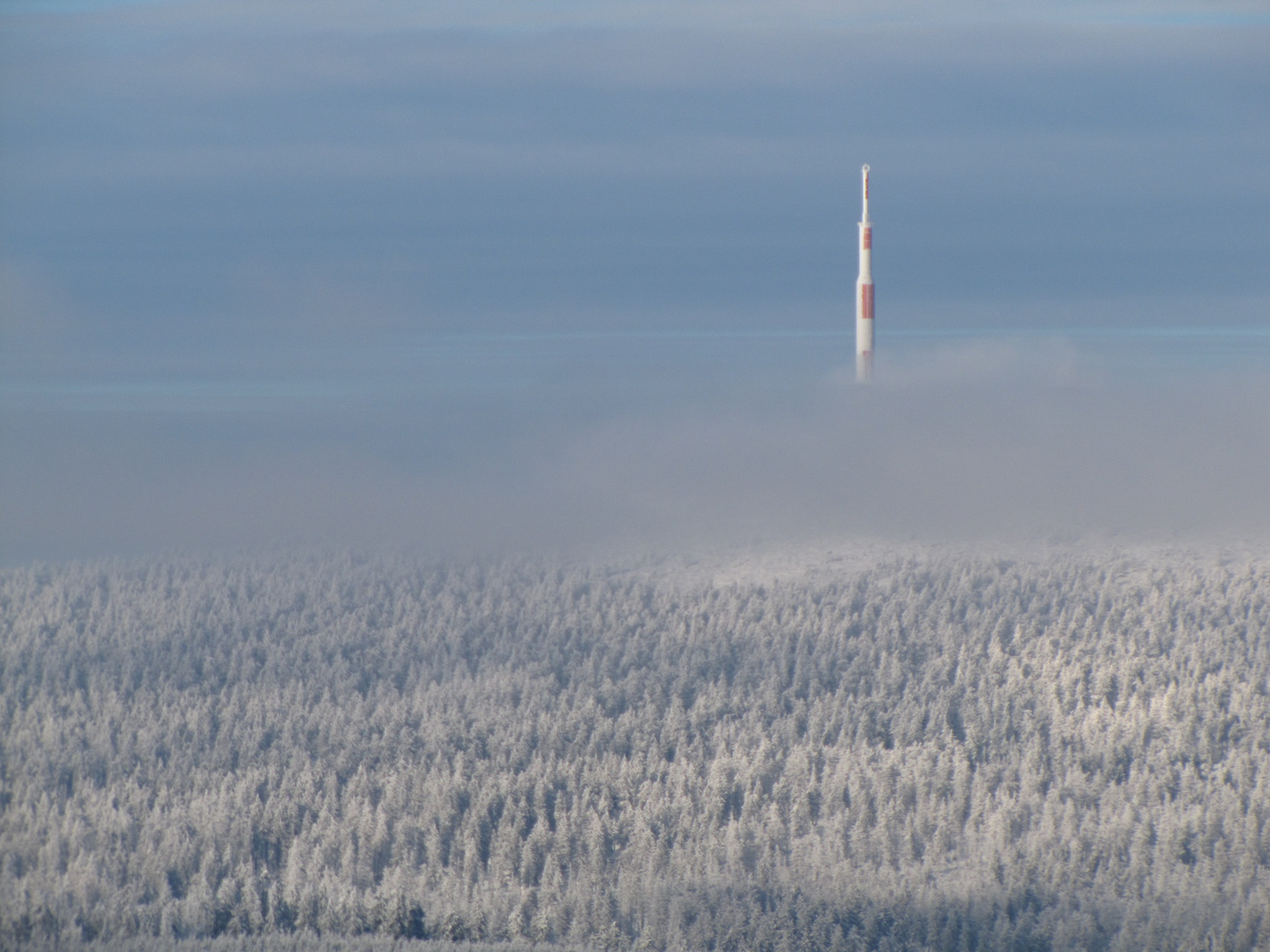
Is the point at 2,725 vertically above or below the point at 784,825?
above

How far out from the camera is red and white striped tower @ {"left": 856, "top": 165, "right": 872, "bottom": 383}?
3009 inches

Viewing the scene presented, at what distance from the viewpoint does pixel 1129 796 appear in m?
82.3

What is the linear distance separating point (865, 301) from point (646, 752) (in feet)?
127

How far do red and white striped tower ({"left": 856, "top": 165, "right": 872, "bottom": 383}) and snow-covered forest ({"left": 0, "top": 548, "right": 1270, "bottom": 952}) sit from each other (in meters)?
28.6

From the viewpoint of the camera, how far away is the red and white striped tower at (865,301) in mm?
76438

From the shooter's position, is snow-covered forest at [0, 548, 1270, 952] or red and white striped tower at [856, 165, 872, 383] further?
red and white striped tower at [856, 165, 872, 383]

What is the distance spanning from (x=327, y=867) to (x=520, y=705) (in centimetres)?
2975

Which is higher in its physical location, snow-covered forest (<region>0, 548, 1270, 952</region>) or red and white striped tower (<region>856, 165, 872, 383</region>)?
red and white striped tower (<region>856, 165, 872, 383</region>)

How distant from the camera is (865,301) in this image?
78062mm

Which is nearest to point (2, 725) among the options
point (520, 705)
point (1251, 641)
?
point (520, 705)

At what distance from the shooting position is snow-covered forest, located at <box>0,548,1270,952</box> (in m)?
69.6

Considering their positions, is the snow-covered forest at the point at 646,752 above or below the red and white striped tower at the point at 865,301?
below

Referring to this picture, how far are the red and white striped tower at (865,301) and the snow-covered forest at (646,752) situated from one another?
1124 inches

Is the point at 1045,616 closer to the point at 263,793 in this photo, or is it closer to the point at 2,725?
the point at 263,793
